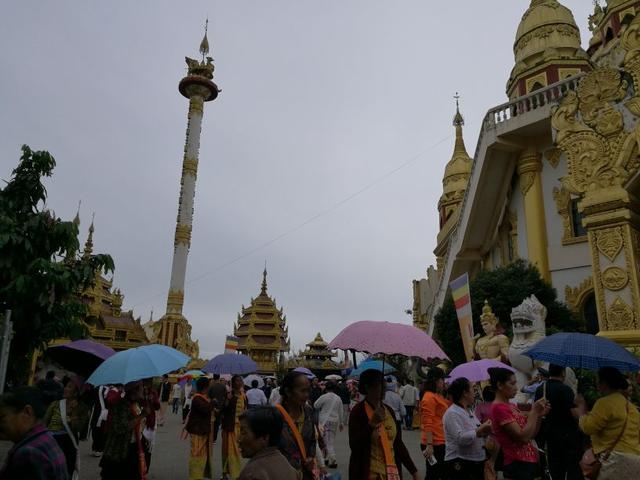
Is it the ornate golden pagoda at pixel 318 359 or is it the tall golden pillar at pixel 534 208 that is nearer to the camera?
the tall golden pillar at pixel 534 208

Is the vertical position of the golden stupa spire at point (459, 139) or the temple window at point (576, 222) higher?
the golden stupa spire at point (459, 139)

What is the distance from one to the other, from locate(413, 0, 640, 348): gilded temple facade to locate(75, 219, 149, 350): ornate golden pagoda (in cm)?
1887

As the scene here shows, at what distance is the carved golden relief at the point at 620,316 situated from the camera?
10.0 meters

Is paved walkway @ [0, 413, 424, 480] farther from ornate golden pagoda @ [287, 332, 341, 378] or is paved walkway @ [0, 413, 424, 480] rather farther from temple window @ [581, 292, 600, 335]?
ornate golden pagoda @ [287, 332, 341, 378]

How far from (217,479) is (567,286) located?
1170 centimetres

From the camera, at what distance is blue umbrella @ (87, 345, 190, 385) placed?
452 centimetres

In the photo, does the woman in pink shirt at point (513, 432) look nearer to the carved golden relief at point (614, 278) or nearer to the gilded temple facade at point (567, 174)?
the gilded temple facade at point (567, 174)

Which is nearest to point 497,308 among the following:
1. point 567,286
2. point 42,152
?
point 567,286

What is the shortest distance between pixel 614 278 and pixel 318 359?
39818 millimetres

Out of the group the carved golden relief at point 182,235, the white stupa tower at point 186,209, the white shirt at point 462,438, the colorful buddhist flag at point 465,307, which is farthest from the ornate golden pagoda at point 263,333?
the white shirt at point 462,438

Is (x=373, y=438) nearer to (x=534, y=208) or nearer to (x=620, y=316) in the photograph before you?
(x=620, y=316)

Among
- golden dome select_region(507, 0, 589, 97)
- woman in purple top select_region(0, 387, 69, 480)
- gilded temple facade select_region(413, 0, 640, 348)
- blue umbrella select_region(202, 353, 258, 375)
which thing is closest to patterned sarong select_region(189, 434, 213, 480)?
blue umbrella select_region(202, 353, 258, 375)

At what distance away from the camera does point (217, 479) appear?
8000mm

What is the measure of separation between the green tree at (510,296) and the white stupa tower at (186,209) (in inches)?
798
